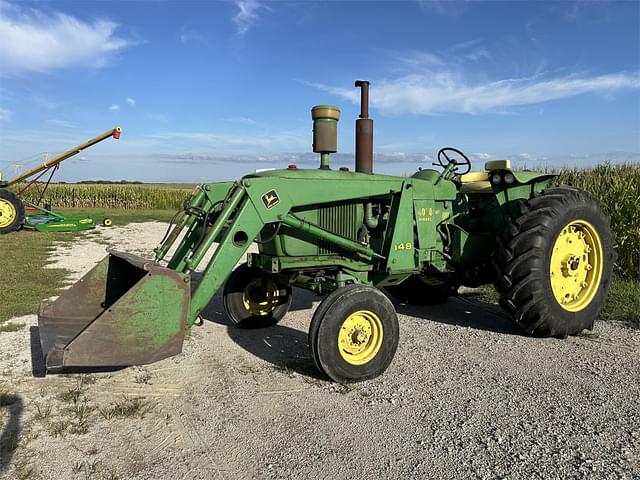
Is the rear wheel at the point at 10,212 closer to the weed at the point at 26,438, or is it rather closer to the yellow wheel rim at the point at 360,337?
the weed at the point at 26,438

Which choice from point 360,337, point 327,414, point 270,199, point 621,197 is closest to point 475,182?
point 360,337

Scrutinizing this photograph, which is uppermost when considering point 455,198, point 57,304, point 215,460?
point 455,198

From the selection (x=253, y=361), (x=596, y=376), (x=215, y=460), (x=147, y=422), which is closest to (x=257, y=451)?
(x=215, y=460)

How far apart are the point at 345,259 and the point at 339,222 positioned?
1.15 feet

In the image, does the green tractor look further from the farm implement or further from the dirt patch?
the farm implement

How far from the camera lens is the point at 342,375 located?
12.4 feet

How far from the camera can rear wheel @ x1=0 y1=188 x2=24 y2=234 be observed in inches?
573

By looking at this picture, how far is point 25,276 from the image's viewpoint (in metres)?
8.20

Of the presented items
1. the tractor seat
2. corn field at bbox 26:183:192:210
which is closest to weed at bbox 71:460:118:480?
the tractor seat

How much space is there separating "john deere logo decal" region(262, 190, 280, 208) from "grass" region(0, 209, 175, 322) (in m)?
3.27

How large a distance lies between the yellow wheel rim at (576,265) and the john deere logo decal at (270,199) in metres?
2.82

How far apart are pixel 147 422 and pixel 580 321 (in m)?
4.13

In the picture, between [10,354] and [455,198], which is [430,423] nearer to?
[455,198]

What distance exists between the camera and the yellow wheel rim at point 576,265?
500 centimetres
